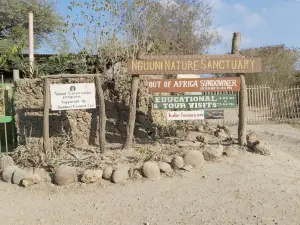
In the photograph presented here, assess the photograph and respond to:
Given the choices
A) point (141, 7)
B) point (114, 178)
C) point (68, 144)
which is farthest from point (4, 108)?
point (141, 7)

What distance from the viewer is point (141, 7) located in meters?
14.3

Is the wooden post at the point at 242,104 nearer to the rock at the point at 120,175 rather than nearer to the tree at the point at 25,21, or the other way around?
the rock at the point at 120,175

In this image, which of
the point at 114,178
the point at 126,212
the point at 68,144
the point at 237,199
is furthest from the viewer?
the point at 68,144

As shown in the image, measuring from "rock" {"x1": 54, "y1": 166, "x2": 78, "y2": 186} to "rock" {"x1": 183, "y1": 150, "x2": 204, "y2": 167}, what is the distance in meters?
2.02

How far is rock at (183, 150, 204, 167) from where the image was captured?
6438mm

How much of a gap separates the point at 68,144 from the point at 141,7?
8.52 metres

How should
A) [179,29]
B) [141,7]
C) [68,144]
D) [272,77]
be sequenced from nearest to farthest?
[68,144] → [141,7] → [272,77] → [179,29]

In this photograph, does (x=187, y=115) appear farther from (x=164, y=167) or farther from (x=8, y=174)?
(x=8, y=174)

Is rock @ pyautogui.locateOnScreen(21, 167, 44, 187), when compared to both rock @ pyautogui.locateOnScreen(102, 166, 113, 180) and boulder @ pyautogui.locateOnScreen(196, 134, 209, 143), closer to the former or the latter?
rock @ pyautogui.locateOnScreen(102, 166, 113, 180)

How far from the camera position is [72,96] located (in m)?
7.07

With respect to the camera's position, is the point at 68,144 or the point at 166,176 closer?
the point at 166,176

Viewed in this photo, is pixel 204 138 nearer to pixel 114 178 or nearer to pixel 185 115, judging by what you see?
pixel 185 115

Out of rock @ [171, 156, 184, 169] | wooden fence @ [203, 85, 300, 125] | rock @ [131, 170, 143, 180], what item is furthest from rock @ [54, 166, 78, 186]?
wooden fence @ [203, 85, 300, 125]

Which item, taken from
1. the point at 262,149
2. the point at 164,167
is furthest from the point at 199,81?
the point at 164,167
